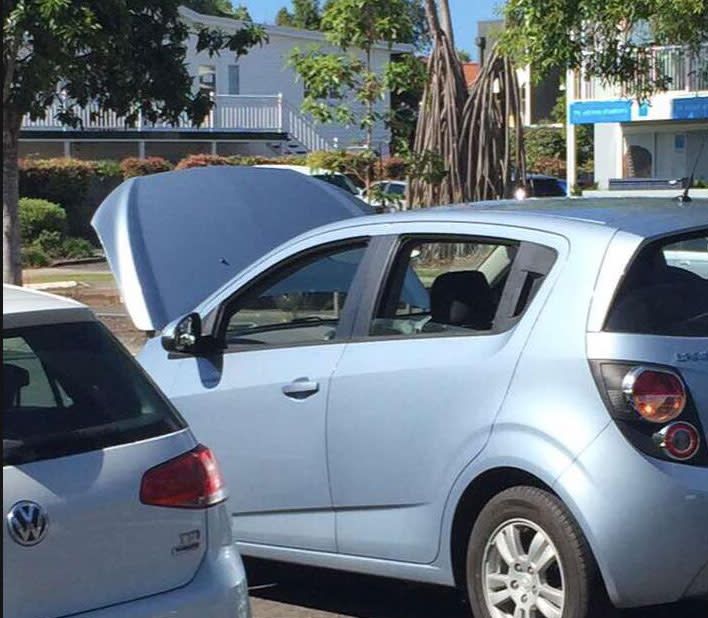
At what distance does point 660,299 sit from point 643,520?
2.69 feet

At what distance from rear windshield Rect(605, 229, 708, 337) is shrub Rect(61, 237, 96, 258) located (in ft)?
82.9

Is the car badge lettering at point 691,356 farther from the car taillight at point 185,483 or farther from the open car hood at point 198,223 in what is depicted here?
the open car hood at point 198,223

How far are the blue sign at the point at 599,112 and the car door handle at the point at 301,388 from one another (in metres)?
26.9

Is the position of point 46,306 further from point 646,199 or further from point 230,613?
point 646,199

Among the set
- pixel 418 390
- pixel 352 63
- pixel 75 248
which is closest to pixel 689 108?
pixel 75 248

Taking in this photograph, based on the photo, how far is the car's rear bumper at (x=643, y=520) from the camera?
4805 millimetres

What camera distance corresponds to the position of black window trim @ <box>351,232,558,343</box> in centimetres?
534

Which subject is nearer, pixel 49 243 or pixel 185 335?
pixel 185 335

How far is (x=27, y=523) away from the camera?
3822 mm

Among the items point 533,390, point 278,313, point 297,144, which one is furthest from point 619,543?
point 297,144

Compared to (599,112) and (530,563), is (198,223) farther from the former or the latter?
(599,112)

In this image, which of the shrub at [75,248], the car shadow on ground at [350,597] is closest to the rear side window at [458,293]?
the car shadow on ground at [350,597]

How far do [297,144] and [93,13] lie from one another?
2780 centimetres

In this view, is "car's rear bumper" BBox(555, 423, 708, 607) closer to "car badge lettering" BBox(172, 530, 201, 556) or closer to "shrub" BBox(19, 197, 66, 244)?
"car badge lettering" BBox(172, 530, 201, 556)
